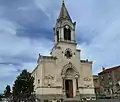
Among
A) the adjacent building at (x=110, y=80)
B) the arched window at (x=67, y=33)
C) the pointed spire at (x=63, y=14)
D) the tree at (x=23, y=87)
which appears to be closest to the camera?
the tree at (x=23, y=87)

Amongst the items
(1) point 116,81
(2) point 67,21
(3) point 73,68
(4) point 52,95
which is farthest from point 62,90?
(1) point 116,81

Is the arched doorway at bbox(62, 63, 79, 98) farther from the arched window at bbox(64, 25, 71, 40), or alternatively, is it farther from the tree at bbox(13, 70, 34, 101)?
the tree at bbox(13, 70, 34, 101)

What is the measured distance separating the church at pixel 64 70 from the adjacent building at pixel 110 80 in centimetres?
1429

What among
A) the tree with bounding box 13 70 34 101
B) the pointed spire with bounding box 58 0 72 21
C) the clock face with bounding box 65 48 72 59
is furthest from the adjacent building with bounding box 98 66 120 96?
the tree with bounding box 13 70 34 101

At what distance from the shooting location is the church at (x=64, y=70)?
1591 inches

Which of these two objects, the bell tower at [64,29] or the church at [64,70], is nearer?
the church at [64,70]

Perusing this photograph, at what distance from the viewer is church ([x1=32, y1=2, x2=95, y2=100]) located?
4041 cm

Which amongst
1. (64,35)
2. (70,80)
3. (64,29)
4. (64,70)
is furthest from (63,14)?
(70,80)

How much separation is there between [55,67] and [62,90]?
Result: 452 cm

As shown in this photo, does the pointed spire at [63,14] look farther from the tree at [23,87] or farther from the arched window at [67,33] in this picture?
the tree at [23,87]

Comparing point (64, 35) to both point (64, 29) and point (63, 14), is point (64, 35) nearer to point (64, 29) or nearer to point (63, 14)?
point (64, 29)

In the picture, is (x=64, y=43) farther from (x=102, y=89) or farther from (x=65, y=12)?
(x=102, y=89)

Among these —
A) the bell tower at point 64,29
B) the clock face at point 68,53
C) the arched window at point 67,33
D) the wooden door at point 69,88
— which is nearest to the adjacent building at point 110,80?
the wooden door at point 69,88

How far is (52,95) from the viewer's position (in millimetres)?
39969
